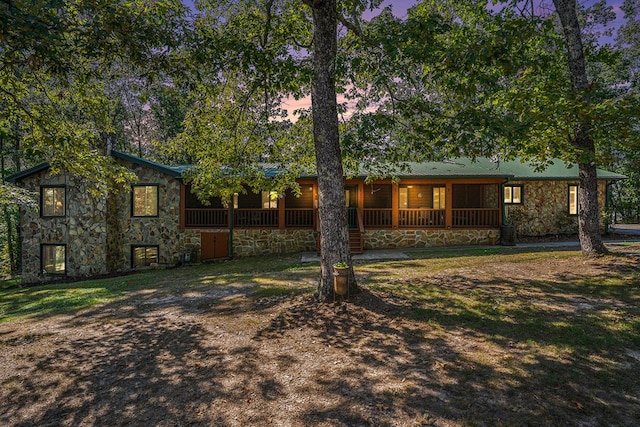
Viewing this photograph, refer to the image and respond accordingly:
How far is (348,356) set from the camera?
4.58 m

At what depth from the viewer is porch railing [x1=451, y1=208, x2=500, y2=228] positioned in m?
→ 16.0

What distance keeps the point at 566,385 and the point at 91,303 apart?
398 inches

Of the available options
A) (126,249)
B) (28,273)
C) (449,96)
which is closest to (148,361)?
(449,96)

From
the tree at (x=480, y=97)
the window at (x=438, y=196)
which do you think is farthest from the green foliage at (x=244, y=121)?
the window at (x=438, y=196)

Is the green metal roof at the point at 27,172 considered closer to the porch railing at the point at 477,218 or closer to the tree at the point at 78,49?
the tree at the point at 78,49

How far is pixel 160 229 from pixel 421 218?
41.0 ft

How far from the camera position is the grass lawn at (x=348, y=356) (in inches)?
136

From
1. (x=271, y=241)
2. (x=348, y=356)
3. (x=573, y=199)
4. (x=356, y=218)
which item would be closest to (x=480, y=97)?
(x=348, y=356)

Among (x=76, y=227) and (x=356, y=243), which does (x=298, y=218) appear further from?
(x=76, y=227)

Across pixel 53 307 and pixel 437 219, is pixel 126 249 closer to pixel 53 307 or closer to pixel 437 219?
pixel 53 307

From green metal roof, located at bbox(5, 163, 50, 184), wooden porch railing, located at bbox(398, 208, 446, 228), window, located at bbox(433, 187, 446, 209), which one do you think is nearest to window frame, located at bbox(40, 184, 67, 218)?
green metal roof, located at bbox(5, 163, 50, 184)

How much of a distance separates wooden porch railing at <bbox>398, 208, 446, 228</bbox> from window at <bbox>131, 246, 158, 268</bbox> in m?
11.9

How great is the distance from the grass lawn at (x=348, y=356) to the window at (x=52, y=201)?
30.8ft

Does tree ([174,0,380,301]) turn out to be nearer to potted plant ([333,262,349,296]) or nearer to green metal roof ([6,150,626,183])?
potted plant ([333,262,349,296])
